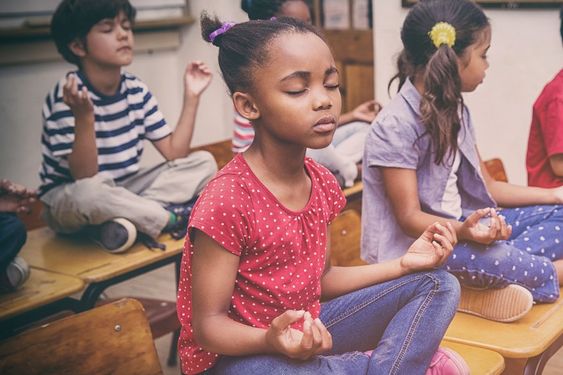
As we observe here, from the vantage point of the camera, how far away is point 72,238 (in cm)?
231

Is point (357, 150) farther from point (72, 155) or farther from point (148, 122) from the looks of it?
point (72, 155)

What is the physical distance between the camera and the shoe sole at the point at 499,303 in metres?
1.72

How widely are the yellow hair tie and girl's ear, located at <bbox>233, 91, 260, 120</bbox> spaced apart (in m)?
0.76

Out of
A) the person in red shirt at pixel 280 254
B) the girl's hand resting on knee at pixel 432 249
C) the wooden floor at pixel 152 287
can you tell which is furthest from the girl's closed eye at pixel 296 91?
the wooden floor at pixel 152 287

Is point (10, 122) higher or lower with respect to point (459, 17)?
lower

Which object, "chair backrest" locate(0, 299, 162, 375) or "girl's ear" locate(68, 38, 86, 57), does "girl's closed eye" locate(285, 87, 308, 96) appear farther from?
"girl's ear" locate(68, 38, 86, 57)

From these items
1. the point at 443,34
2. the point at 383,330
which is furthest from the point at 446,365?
the point at 443,34

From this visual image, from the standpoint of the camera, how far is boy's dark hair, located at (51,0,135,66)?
252 cm

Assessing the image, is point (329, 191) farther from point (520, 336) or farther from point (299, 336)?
point (520, 336)

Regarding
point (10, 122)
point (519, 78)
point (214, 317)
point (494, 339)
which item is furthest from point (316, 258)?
point (10, 122)

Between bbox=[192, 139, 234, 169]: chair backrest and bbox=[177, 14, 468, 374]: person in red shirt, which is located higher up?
bbox=[177, 14, 468, 374]: person in red shirt

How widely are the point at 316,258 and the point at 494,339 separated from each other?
490mm

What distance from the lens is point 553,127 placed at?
2199 mm

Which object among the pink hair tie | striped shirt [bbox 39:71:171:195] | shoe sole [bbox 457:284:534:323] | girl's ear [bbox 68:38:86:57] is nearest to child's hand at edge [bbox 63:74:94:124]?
striped shirt [bbox 39:71:171:195]
